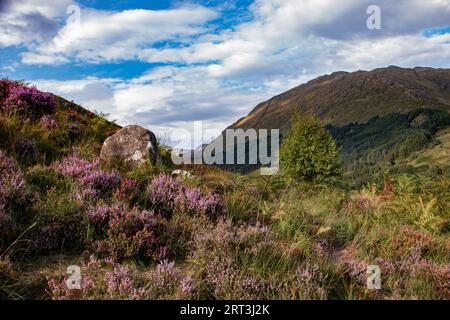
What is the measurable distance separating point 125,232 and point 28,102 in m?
7.52

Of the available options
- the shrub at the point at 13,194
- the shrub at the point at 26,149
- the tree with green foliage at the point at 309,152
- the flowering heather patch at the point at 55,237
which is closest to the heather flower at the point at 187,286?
the flowering heather patch at the point at 55,237

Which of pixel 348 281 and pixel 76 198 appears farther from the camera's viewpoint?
pixel 76 198

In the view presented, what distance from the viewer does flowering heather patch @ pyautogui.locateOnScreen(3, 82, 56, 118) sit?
36.7 ft

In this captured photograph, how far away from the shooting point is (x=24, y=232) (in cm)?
529

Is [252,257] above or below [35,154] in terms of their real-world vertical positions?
below

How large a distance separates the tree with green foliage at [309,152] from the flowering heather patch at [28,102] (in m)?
24.7

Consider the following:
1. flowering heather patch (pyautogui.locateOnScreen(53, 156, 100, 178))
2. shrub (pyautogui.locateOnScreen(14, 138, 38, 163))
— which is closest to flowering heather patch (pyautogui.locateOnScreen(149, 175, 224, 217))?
flowering heather patch (pyautogui.locateOnScreen(53, 156, 100, 178))

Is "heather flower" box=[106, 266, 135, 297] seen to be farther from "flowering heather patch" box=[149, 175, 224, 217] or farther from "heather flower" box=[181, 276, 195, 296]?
"flowering heather patch" box=[149, 175, 224, 217]

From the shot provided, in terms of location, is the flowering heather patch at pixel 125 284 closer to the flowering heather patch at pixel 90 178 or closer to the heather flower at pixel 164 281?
the heather flower at pixel 164 281

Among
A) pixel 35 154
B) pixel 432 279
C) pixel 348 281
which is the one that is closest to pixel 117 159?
A: pixel 35 154

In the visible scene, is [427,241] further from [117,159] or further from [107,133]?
[107,133]

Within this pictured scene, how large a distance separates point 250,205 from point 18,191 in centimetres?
435

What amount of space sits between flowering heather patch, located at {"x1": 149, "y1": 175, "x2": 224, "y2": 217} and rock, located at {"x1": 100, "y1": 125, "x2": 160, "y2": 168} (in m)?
2.73

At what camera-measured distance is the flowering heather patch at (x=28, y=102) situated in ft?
36.7
